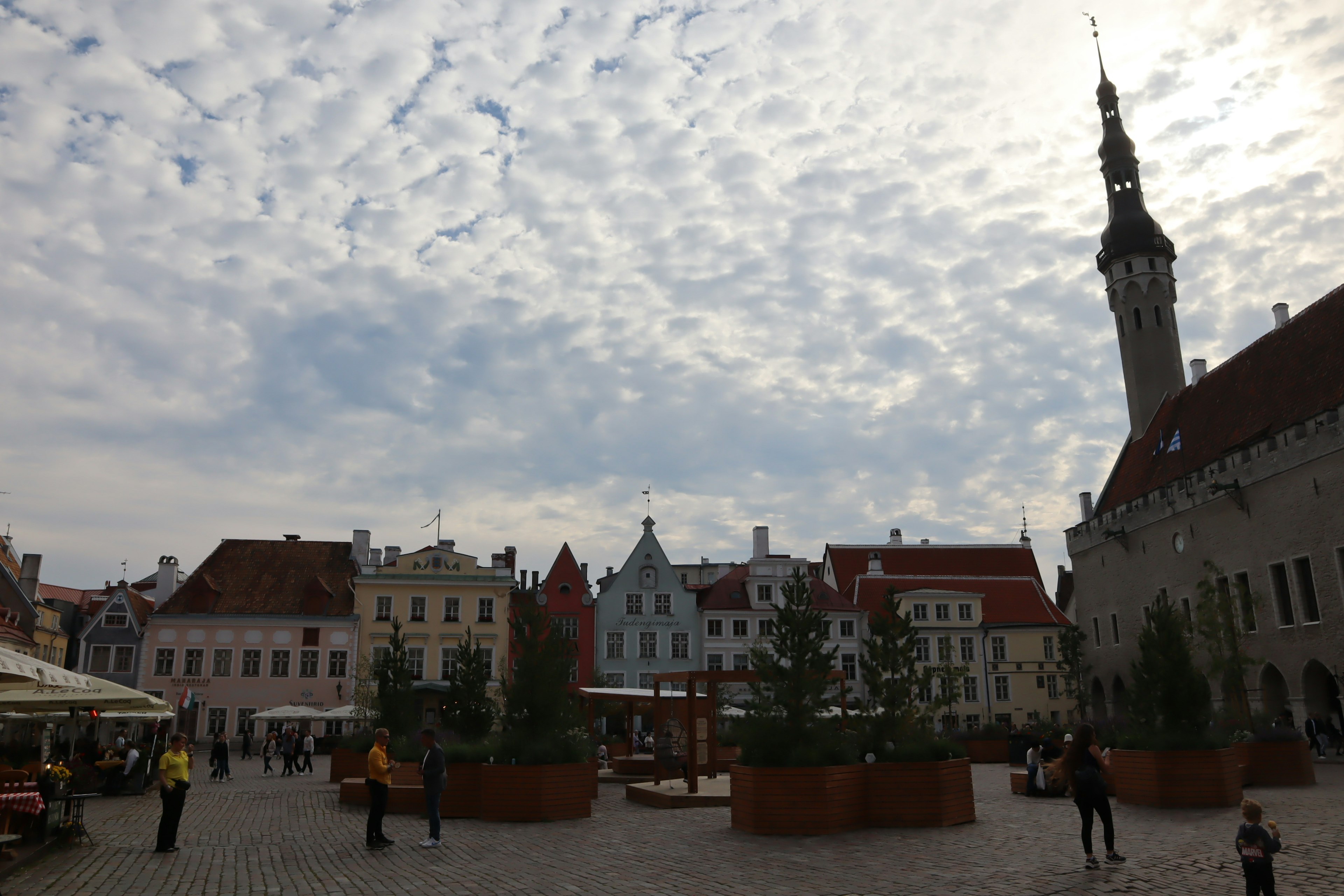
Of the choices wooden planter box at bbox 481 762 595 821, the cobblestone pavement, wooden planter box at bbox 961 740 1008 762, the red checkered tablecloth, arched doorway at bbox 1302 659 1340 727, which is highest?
arched doorway at bbox 1302 659 1340 727

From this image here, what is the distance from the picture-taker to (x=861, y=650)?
5409 centimetres

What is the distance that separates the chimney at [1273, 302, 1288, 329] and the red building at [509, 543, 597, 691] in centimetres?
3692

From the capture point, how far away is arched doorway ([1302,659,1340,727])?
104 feet

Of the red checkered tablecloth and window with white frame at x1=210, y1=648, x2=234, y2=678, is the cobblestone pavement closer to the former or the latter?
the red checkered tablecloth

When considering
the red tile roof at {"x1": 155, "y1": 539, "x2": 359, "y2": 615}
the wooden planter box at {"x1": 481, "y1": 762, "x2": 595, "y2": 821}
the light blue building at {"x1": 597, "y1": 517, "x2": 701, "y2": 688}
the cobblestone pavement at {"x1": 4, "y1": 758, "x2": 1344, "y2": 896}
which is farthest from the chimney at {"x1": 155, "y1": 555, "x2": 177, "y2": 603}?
the wooden planter box at {"x1": 481, "y1": 762, "x2": 595, "y2": 821}

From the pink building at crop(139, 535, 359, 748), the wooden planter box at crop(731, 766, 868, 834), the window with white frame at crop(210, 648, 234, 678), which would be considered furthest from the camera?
the window with white frame at crop(210, 648, 234, 678)

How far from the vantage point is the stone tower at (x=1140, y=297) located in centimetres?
5262

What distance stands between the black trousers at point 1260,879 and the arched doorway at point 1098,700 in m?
45.8

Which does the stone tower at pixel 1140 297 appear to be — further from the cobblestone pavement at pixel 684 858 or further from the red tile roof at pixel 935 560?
the cobblestone pavement at pixel 684 858

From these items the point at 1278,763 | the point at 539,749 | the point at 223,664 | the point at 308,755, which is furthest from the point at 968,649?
the point at 539,749

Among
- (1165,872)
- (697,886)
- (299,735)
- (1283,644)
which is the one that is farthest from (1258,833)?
(299,735)

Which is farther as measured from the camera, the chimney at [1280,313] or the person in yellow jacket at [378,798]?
the chimney at [1280,313]

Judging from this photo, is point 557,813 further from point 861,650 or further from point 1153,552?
point 861,650

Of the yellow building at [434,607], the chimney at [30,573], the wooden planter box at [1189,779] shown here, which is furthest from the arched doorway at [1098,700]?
the chimney at [30,573]
